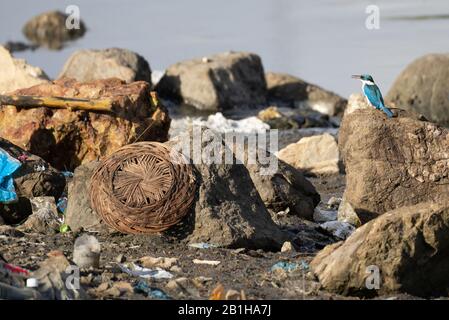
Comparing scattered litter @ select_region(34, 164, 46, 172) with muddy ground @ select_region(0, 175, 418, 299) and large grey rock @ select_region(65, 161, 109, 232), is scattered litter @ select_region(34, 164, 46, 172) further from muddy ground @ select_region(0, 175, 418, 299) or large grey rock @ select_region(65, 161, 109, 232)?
muddy ground @ select_region(0, 175, 418, 299)

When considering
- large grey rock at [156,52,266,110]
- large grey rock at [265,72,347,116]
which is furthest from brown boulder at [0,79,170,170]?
large grey rock at [265,72,347,116]

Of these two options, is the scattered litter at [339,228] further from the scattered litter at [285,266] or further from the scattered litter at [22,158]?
the scattered litter at [22,158]

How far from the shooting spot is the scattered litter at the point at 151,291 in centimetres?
702

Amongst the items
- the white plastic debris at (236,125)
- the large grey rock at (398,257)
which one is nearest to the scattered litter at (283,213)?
the large grey rock at (398,257)

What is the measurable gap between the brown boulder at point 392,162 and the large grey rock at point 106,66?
11654 millimetres

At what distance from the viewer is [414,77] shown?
20.8 metres

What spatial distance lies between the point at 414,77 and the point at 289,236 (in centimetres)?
1222

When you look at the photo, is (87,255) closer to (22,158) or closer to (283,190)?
(22,158)

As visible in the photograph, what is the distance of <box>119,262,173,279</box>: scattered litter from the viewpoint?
25.0 ft

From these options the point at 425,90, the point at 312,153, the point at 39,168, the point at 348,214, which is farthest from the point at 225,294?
the point at 425,90

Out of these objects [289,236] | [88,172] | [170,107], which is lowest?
[170,107]
